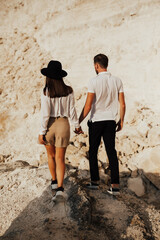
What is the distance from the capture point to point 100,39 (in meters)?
10.2

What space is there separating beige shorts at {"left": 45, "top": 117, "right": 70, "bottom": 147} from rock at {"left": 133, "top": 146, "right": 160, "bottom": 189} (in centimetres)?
348

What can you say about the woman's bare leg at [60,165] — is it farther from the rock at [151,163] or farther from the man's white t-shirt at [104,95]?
the rock at [151,163]

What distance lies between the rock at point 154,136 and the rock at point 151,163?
0.30 m

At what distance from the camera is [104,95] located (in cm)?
332

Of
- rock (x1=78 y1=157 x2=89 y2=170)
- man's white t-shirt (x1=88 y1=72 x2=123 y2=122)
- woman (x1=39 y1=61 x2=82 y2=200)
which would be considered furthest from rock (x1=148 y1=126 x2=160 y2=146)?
woman (x1=39 y1=61 x2=82 y2=200)

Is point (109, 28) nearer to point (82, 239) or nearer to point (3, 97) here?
point (3, 97)

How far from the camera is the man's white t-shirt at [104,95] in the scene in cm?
327

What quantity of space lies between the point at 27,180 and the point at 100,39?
7968 millimetres

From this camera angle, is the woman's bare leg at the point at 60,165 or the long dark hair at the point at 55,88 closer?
the long dark hair at the point at 55,88

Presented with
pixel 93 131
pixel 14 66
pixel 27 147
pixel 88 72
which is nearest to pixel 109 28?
pixel 88 72

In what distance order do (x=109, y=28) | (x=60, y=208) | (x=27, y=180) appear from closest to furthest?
(x=60, y=208) → (x=27, y=180) → (x=109, y=28)

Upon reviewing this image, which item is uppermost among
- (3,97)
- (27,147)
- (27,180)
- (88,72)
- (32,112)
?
(88,72)

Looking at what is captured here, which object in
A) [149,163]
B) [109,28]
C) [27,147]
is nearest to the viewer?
[149,163]

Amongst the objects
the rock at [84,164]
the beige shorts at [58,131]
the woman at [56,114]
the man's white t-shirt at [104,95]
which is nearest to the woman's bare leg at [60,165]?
the woman at [56,114]
